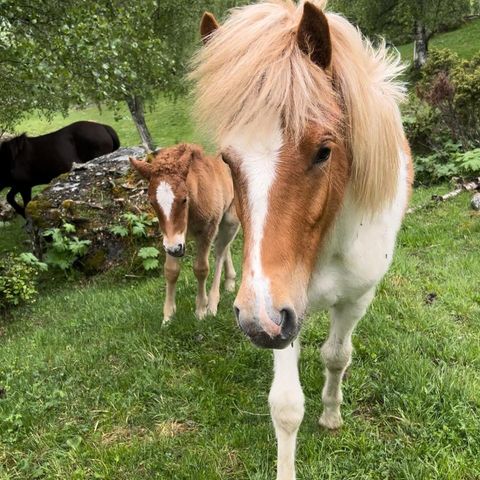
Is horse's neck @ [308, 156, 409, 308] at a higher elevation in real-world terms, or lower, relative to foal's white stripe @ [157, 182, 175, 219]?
higher

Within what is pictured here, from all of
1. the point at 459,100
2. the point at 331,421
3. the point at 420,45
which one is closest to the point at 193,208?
the point at 331,421

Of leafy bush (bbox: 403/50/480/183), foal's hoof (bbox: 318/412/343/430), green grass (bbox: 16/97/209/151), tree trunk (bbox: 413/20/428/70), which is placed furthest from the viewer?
tree trunk (bbox: 413/20/428/70)

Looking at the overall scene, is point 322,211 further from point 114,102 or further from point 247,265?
point 114,102

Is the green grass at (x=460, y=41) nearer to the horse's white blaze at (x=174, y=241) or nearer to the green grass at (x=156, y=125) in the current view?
the green grass at (x=156, y=125)

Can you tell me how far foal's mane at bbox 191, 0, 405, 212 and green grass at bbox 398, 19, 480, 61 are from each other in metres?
22.2

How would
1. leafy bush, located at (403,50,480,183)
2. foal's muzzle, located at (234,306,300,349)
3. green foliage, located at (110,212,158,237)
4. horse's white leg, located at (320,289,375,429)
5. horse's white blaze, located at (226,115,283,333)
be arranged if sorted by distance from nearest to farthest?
foal's muzzle, located at (234,306,300,349)
horse's white blaze, located at (226,115,283,333)
horse's white leg, located at (320,289,375,429)
green foliage, located at (110,212,158,237)
leafy bush, located at (403,50,480,183)

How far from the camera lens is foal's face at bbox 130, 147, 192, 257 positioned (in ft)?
14.1

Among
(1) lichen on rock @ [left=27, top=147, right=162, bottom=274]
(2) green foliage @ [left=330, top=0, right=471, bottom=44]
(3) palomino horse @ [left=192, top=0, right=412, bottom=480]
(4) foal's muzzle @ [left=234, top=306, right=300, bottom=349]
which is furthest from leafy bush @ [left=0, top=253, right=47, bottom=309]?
(2) green foliage @ [left=330, top=0, right=471, bottom=44]

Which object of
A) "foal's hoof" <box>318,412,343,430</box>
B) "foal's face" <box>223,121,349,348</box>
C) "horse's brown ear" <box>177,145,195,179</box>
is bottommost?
"foal's hoof" <box>318,412,343,430</box>

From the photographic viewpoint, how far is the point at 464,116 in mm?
9422

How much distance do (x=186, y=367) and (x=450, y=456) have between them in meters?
1.96

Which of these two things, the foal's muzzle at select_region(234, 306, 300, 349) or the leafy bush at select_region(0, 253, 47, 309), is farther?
the leafy bush at select_region(0, 253, 47, 309)

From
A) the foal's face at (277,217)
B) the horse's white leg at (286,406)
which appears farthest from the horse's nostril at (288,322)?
the horse's white leg at (286,406)

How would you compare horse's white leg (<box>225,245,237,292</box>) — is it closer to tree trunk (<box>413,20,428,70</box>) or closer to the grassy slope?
the grassy slope
